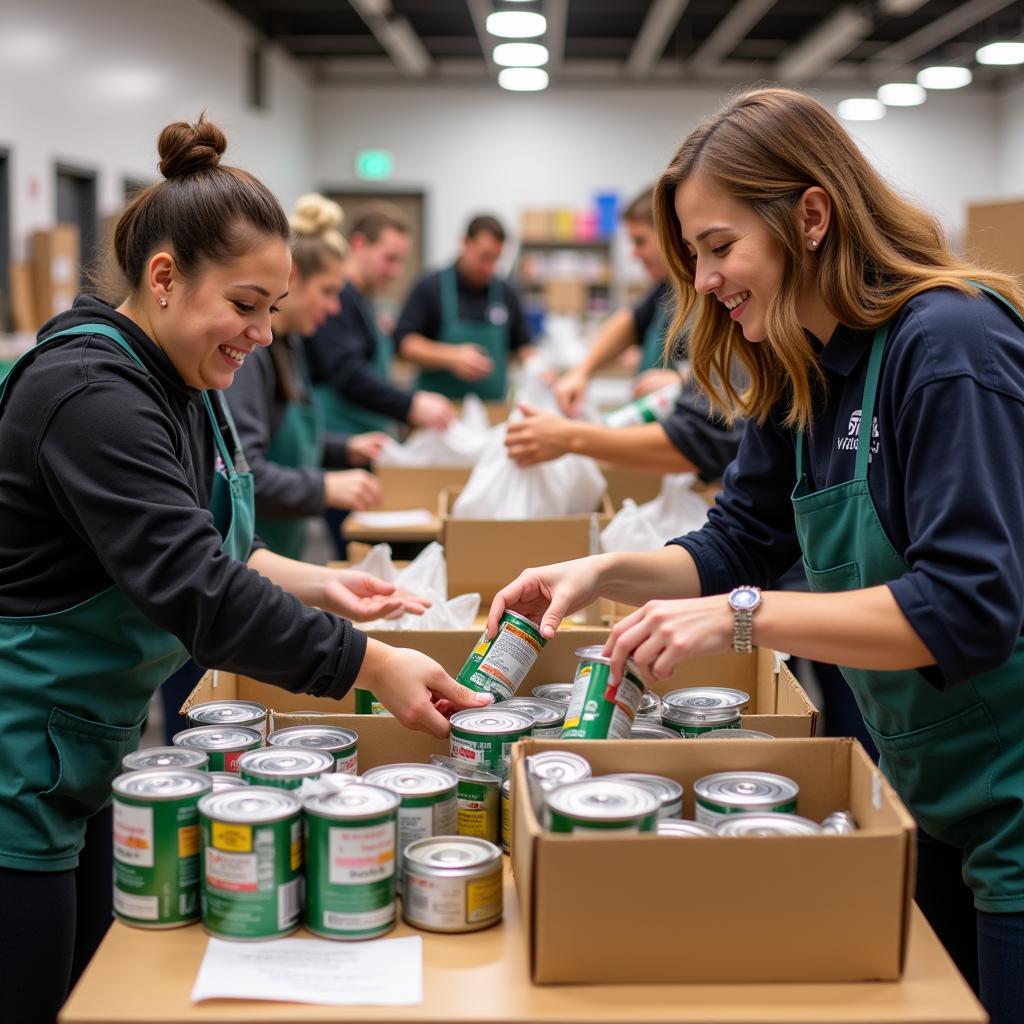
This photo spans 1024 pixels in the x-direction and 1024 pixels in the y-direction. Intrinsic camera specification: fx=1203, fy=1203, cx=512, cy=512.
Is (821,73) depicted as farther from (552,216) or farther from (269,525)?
(269,525)

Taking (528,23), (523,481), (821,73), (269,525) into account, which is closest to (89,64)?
(528,23)

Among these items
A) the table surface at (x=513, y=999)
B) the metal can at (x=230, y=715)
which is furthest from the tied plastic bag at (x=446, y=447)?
the table surface at (x=513, y=999)

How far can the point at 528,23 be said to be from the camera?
298 inches

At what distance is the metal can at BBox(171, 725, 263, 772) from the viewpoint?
59.3 inches

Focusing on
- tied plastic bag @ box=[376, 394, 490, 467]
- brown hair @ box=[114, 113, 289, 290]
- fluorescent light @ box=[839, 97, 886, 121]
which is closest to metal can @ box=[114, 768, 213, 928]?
brown hair @ box=[114, 113, 289, 290]

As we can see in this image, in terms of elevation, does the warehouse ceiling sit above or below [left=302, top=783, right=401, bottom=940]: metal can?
above

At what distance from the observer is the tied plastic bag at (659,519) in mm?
2701

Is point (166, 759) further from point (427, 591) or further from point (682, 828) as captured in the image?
point (427, 591)

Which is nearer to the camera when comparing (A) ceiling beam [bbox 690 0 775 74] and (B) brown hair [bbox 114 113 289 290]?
(B) brown hair [bbox 114 113 289 290]

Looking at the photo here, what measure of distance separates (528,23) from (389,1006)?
24.0ft

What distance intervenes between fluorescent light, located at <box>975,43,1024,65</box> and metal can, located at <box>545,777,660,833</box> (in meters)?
9.28

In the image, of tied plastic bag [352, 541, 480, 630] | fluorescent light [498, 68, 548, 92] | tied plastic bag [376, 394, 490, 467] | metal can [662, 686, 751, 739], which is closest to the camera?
metal can [662, 686, 751, 739]

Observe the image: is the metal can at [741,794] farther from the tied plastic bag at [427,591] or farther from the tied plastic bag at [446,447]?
the tied plastic bag at [446,447]

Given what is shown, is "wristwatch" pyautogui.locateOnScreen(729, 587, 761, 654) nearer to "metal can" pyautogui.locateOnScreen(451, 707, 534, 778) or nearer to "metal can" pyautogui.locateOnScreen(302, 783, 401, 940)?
"metal can" pyautogui.locateOnScreen(451, 707, 534, 778)
